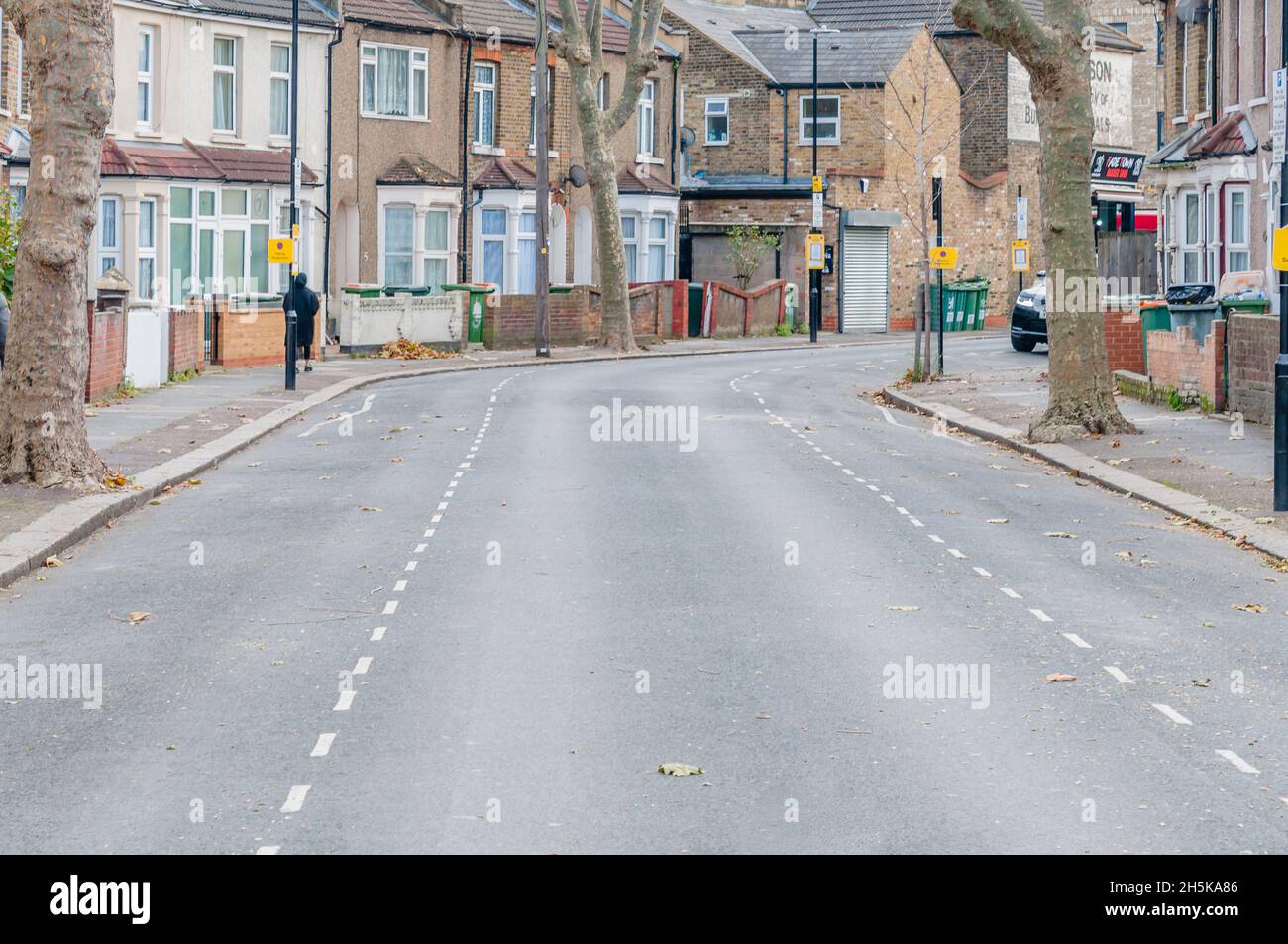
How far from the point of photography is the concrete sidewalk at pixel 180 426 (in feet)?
52.6

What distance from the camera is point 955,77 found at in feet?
214

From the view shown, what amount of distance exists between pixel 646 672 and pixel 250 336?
29405 mm

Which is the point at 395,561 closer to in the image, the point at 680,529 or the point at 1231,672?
the point at 680,529

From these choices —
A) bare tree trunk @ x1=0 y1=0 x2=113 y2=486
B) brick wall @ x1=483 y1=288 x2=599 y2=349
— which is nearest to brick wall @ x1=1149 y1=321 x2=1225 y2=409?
bare tree trunk @ x1=0 y1=0 x2=113 y2=486

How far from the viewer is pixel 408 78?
161 feet

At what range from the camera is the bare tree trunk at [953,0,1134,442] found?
24141mm

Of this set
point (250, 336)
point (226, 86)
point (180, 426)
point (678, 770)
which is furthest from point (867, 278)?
point (678, 770)

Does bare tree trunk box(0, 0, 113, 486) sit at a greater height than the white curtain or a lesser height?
lesser

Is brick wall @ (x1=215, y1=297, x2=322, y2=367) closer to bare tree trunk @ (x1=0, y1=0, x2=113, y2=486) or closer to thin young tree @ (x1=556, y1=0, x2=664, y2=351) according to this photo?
thin young tree @ (x1=556, y1=0, x2=664, y2=351)

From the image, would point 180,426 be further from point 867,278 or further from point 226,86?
point 867,278

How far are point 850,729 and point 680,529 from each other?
6928 mm

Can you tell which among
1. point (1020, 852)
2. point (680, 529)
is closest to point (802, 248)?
point (680, 529)

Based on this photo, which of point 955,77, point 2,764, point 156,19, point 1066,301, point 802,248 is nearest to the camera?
point 2,764

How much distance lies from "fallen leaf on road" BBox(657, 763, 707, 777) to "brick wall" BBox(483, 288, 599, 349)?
38435 millimetres
